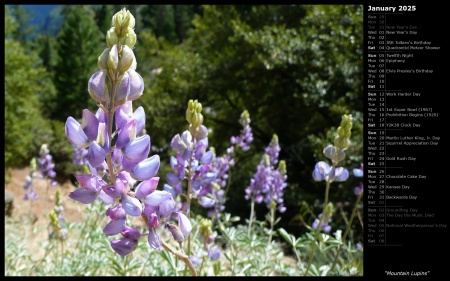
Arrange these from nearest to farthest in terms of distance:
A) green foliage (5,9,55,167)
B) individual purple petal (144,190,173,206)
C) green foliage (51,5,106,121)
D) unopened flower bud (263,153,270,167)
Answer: individual purple petal (144,190,173,206)
unopened flower bud (263,153,270,167)
green foliage (5,9,55,167)
green foliage (51,5,106,121)

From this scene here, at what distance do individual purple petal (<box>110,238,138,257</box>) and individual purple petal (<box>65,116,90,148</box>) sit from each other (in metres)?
0.27

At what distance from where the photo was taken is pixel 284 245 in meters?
6.23

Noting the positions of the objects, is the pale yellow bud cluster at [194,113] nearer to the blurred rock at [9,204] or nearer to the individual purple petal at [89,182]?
the individual purple petal at [89,182]

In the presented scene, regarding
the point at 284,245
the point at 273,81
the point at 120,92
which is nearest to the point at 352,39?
the point at 273,81

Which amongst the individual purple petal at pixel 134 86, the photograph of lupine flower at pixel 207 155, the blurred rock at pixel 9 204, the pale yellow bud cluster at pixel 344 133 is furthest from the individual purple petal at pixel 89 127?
the blurred rock at pixel 9 204

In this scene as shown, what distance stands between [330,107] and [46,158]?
419 cm

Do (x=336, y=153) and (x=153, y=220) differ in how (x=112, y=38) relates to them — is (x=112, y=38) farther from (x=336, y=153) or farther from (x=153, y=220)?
(x=336, y=153)

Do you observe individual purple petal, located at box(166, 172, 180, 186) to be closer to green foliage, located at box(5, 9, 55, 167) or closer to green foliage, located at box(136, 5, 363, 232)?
green foliage, located at box(136, 5, 363, 232)

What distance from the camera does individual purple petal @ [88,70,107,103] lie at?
95 cm

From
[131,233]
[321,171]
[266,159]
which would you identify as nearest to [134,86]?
[131,233]

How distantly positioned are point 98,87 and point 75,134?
0.13 meters

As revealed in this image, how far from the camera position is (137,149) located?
99 cm

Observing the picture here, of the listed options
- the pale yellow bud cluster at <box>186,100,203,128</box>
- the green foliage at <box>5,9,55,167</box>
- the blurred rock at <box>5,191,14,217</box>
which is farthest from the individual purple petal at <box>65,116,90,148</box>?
the green foliage at <box>5,9,55,167</box>

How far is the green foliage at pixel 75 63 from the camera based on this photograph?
1716cm
